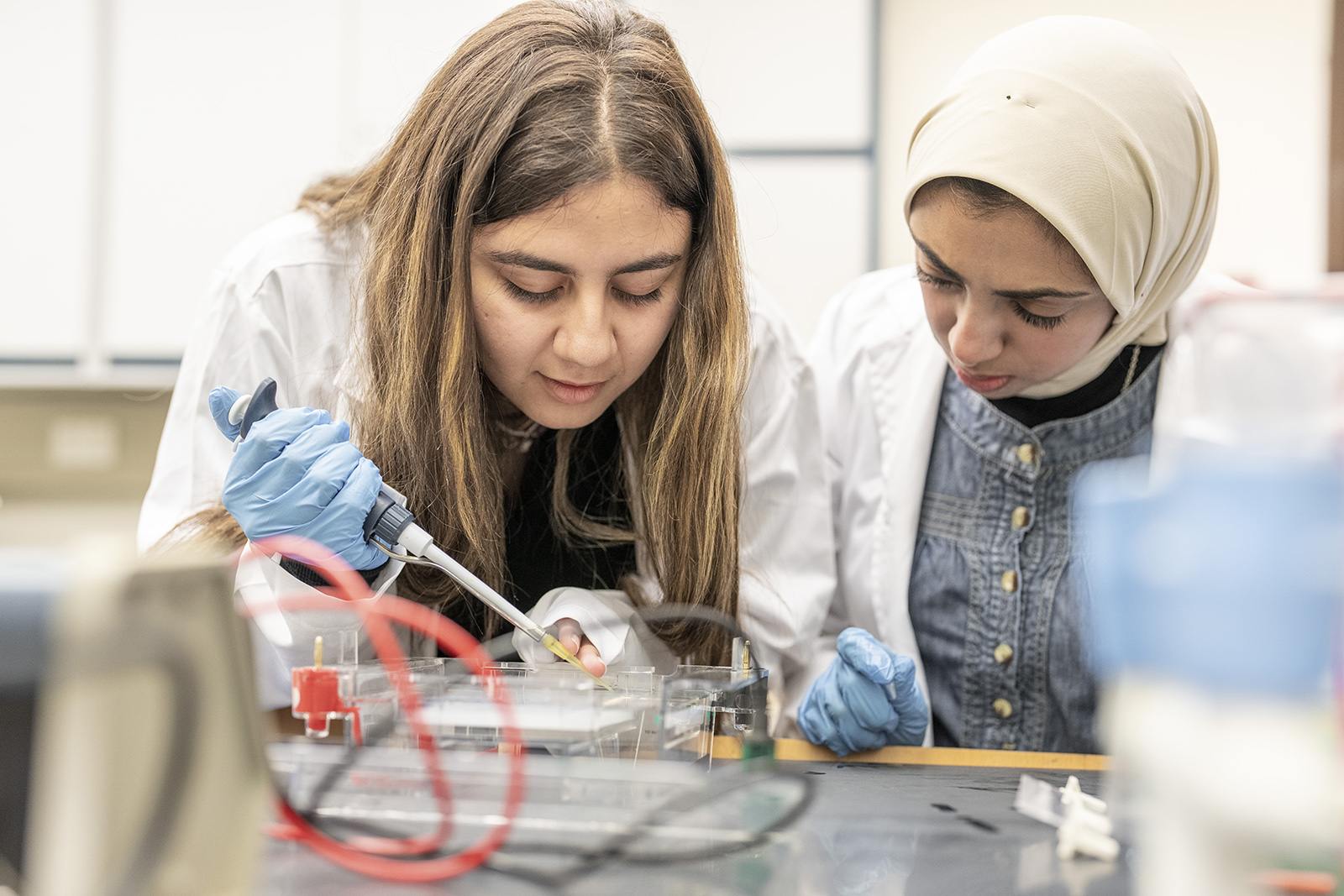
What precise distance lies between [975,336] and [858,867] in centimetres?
66

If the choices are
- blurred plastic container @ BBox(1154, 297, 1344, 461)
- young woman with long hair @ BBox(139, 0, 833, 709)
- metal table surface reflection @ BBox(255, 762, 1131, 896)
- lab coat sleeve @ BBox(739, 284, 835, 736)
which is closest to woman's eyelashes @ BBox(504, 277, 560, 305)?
young woman with long hair @ BBox(139, 0, 833, 709)

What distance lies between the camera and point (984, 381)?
3.76ft

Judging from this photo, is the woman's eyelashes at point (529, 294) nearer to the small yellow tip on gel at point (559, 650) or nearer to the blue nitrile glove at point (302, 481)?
the blue nitrile glove at point (302, 481)

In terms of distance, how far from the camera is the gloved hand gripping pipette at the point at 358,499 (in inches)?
31.7

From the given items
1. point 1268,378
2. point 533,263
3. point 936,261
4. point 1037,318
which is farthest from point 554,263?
point 1268,378

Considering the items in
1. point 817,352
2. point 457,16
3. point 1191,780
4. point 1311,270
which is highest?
point 457,16

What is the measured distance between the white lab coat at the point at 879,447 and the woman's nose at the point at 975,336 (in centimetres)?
22

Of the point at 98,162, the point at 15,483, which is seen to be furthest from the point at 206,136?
the point at 15,483

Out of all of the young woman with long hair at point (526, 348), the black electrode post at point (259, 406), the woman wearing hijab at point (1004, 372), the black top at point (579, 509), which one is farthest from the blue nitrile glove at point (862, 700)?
the black electrode post at point (259, 406)

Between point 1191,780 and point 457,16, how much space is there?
2354 millimetres

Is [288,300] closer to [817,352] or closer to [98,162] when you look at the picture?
[817,352]

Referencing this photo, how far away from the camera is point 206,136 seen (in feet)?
7.67

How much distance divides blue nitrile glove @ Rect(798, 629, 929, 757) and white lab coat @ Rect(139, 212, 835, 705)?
0.65 feet

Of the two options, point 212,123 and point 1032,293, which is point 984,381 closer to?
point 1032,293
